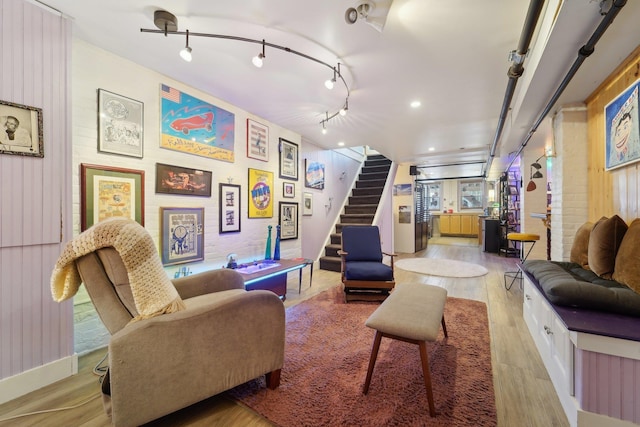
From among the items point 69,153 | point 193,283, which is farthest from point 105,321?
point 69,153

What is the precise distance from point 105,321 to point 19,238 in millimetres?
1028

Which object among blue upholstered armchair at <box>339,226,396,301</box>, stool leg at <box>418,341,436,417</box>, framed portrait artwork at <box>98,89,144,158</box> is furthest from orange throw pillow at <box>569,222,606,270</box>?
framed portrait artwork at <box>98,89,144,158</box>

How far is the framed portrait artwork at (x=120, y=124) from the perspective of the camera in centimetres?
225

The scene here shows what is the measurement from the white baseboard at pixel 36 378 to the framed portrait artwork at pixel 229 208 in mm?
1749

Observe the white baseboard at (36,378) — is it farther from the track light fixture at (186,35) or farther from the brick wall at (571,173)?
the brick wall at (571,173)

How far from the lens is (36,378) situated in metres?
1.77

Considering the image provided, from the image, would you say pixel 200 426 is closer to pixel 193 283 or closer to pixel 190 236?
pixel 193 283

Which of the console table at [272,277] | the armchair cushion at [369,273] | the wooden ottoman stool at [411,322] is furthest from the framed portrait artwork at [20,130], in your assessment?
the armchair cushion at [369,273]

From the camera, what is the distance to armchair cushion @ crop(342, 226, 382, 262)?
3842 mm

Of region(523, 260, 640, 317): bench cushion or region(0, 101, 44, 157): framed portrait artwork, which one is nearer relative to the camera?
region(523, 260, 640, 317): bench cushion

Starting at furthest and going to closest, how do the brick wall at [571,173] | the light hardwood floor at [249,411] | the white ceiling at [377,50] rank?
1. the brick wall at [571,173]
2. the white ceiling at [377,50]
3. the light hardwood floor at [249,411]

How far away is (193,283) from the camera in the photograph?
205 cm

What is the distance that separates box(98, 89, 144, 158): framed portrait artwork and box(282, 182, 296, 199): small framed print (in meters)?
2.17

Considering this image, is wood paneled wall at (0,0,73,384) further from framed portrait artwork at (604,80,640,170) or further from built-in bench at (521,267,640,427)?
framed portrait artwork at (604,80,640,170)
